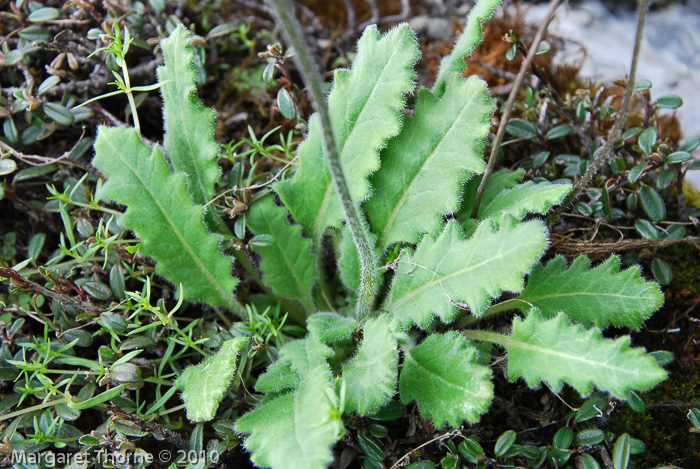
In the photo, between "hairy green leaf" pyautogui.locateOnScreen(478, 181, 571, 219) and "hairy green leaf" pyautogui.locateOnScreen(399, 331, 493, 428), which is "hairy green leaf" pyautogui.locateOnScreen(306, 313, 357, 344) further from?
"hairy green leaf" pyautogui.locateOnScreen(478, 181, 571, 219)

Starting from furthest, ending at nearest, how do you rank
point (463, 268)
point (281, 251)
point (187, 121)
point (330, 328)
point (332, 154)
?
point (281, 251), point (187, 121), point (330, 328), point (463, 268), point (332, 154)

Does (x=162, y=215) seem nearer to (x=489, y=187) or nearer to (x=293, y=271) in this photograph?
(x=293, y=271)

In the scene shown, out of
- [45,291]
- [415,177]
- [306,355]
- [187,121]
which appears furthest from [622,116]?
[45,291]

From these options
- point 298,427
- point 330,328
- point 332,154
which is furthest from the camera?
point 330,328

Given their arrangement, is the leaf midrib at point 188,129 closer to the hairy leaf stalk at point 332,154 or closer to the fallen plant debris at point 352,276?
the fallen plant debris at point 352,276

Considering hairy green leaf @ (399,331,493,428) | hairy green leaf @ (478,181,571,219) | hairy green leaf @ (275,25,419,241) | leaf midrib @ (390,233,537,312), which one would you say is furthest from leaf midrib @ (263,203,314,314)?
hairy green leaf @ (478,181,571,219)

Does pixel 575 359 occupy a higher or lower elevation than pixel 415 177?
lower
